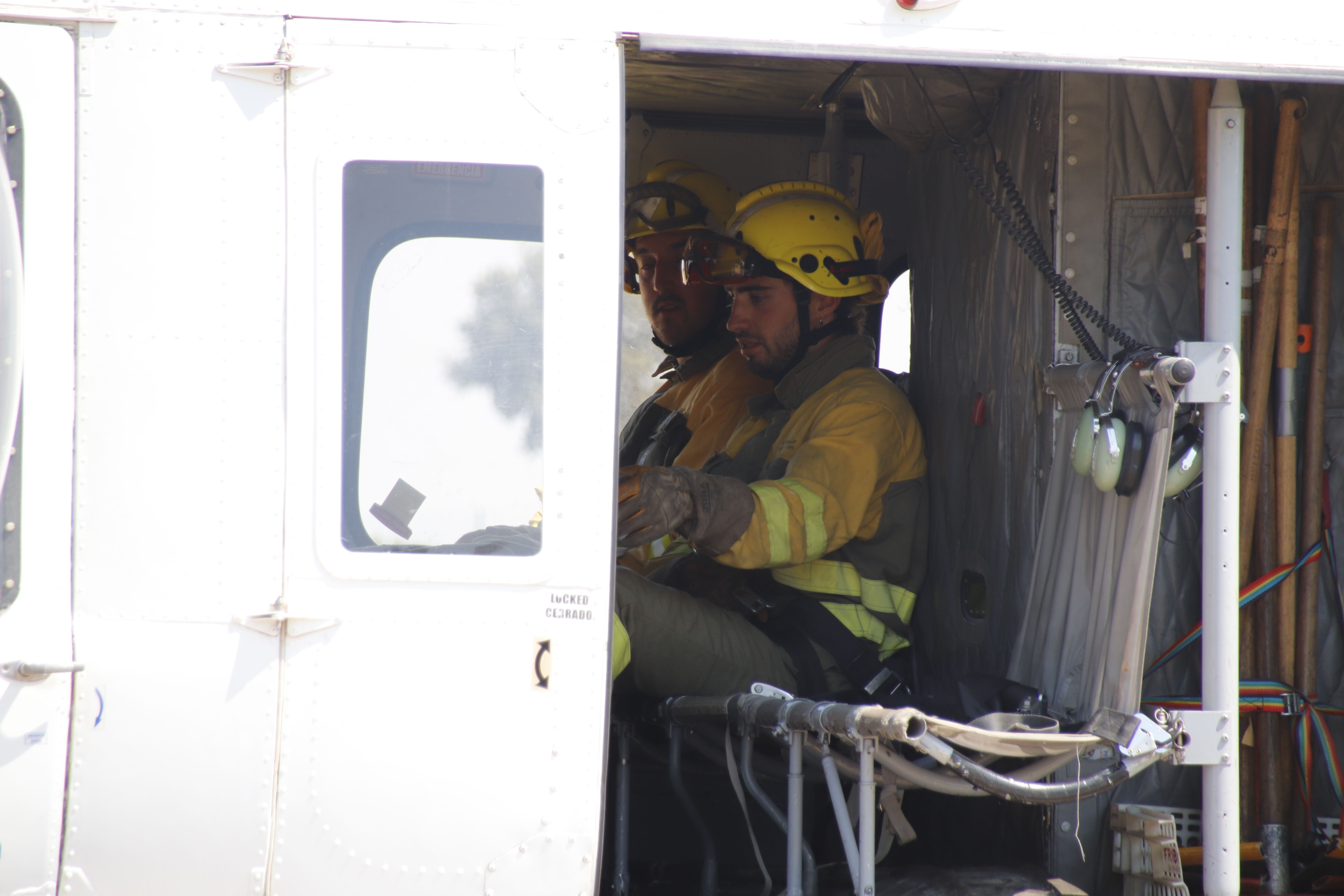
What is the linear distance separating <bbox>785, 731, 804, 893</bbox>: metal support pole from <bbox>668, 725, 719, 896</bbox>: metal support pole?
0.40 m

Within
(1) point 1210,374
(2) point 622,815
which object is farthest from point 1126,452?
(2) point 622,815

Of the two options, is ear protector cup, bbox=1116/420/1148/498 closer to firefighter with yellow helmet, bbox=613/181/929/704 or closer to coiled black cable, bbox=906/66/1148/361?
coiled black cable, bbox=906/66/1148/361

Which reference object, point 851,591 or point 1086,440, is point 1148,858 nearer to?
point 1086,440

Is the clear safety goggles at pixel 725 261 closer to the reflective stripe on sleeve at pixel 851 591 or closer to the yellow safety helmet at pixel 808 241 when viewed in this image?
the yellow safety helmet at pixel 808 241

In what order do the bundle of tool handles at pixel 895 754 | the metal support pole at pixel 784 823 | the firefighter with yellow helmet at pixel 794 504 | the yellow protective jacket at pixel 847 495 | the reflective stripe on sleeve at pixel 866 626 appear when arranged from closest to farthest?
the bundle of tool handles at pixel 895 754
the metal support pole at pixel 784 823
the firefighter with yellow helmet at pixel 794 504
the yellow protective jacket at pixel 847 495
the reflective stripe on sleeve at pixel 866 626

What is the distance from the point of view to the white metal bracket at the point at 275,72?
85.0 inches

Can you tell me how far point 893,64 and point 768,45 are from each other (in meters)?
1.47

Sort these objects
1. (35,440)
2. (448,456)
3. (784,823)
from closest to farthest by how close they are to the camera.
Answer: (35,440) < (448,456) < (784,823)

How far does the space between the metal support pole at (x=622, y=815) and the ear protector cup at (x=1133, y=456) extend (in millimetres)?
1382

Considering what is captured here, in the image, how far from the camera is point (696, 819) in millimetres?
2965

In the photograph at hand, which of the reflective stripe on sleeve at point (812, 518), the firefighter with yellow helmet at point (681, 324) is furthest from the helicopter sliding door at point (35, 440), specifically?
the firefighter with yellow helmet at point (681, 324)

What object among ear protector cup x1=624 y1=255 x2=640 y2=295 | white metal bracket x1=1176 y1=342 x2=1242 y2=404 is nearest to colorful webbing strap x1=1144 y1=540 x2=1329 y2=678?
white metal bracket x1=1176 y1=342 x2=1242 y2=404

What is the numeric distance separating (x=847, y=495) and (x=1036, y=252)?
2.67ft

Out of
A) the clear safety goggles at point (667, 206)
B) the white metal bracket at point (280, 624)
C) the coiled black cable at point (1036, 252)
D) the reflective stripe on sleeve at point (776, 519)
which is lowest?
the white metal bracket at point (280, 624)
